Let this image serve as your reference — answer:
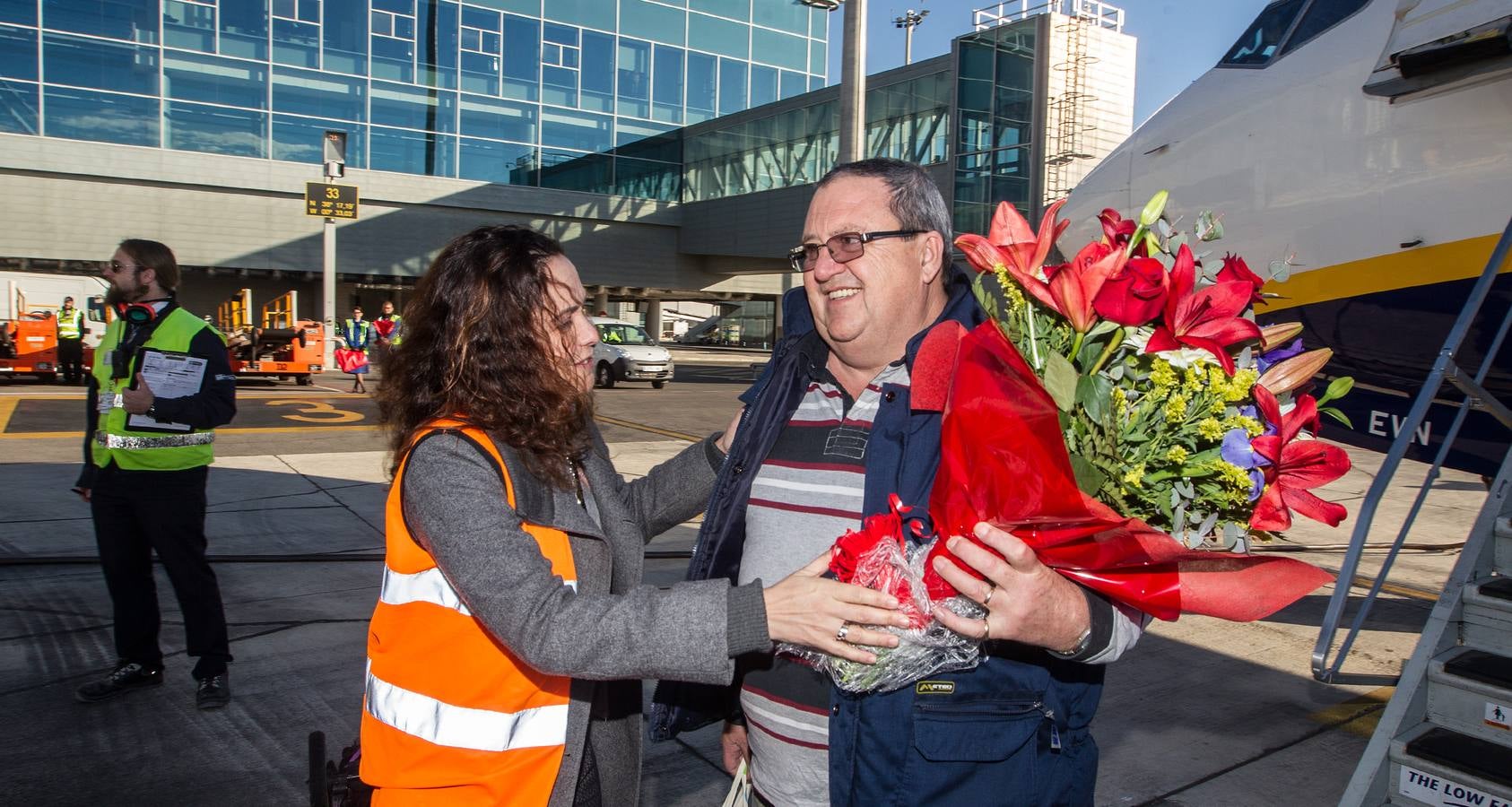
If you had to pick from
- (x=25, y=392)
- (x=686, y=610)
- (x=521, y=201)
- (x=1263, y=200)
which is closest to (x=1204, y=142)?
(x=1263, y=200)

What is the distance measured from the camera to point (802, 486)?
2131 mm

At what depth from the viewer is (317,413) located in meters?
15.5

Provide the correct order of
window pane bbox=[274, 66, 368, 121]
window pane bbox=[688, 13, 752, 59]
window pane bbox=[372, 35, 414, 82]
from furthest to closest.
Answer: window pane bbox=[688, 13, 752, 59] → window pane bbox=[372, 35, 414, 82] → window pane bbox=[274, 66, 368, 121]

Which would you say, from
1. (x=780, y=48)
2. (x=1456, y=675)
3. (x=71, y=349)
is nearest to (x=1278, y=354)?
(x=1456, y=675)

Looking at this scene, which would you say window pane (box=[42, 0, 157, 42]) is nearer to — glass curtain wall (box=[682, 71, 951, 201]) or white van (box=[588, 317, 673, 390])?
glass curtain wall (box=[682, 71, 951, 201])

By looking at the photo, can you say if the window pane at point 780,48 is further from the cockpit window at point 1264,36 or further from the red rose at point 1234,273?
the red rose at point 1234,273

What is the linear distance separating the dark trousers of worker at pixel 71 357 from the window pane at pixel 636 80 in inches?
1001

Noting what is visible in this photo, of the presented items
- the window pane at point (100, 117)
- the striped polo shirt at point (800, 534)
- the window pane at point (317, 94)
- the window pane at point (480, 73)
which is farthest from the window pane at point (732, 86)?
the striped polo shirt at point (800, 534)

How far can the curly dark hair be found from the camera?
6.09 feet

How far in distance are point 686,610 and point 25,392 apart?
20.0 metres

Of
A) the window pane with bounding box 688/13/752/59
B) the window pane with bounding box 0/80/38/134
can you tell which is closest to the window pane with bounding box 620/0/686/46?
the window pane with bounding box 688/13/752/59

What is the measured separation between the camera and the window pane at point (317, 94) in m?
34.5

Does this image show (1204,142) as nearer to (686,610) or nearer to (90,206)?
(686,610)

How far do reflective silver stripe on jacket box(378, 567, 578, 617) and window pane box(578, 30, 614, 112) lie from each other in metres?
40.6
